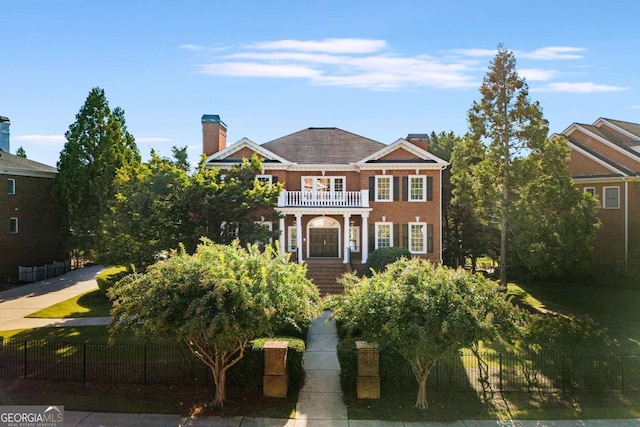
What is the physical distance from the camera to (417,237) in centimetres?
2891

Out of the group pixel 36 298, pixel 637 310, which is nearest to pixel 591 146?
pixel 637 310

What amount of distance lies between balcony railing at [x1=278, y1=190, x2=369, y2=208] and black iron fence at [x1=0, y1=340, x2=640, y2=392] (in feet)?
45.1

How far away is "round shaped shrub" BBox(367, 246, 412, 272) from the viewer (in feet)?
83.9

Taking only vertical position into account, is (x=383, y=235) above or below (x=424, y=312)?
above

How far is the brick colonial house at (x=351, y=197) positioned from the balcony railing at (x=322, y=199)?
0.19 ft

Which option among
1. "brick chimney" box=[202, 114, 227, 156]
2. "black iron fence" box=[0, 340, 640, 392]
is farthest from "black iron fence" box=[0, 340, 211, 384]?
"brick chimney" box=[202, 114, 227, 156]

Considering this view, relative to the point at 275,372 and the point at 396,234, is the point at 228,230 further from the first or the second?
the point at 396,234

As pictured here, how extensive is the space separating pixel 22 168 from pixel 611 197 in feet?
127

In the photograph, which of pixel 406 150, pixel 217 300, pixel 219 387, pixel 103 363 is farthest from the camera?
pixel 406 150

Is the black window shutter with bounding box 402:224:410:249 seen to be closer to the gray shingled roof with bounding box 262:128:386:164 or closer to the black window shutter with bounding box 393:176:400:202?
the black window shutter with bounding box 393:176:400:202

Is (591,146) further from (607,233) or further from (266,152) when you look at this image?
Answer: (266,152)

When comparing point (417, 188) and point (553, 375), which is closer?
point (553, 375)

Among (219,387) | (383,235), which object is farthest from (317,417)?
(383,235)

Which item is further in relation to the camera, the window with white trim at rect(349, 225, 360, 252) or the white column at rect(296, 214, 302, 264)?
the window with white trim at rect(349, 225, 360, 252)
